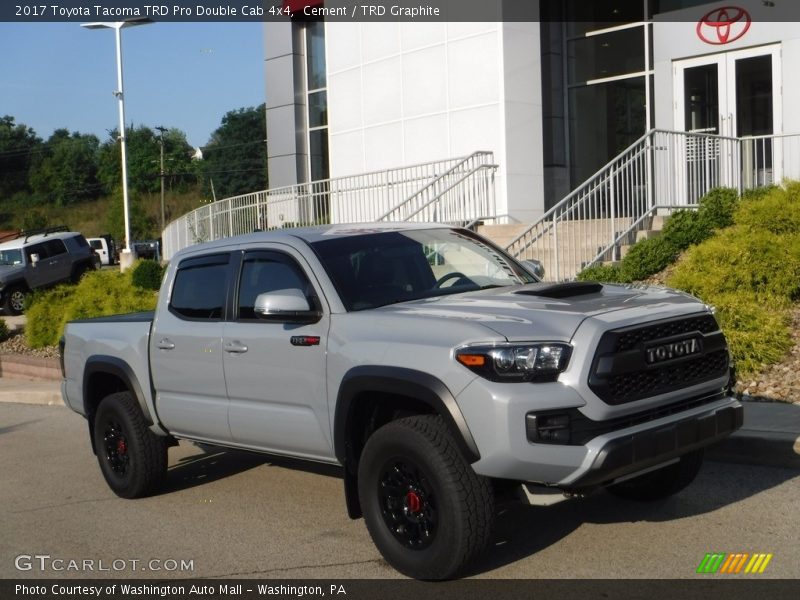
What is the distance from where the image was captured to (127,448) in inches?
295

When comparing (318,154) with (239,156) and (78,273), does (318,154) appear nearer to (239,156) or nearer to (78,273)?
(78,273)

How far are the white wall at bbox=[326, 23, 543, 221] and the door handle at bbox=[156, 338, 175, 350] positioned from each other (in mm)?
12701

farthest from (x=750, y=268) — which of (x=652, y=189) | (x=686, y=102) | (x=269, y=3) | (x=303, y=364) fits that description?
(x=269, y=3)

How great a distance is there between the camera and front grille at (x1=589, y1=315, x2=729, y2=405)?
4.86 m

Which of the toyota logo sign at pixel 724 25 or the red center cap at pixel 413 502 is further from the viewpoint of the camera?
the toyota logo sign at pixel 724 25

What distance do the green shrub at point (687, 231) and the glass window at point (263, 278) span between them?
7.37 meters

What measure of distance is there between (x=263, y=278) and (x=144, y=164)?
103380 millimetres

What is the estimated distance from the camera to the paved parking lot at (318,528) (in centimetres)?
548

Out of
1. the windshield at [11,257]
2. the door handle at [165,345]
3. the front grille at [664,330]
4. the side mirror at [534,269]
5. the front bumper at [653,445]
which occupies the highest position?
the windshield at [11,257]

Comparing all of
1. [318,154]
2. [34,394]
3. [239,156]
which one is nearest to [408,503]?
[34,394]

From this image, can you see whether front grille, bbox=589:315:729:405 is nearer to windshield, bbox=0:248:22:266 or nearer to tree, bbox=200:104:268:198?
windshield, bbox=0:248:22:266

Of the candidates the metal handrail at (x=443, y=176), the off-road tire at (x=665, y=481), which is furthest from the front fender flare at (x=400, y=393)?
the metal handrail at (x=443, y=176)

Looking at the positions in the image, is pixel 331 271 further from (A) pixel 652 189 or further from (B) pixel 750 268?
(A) pixel 652 189

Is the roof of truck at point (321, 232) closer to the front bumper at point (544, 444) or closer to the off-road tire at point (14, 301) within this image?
the front bumper at point (544, 444)
